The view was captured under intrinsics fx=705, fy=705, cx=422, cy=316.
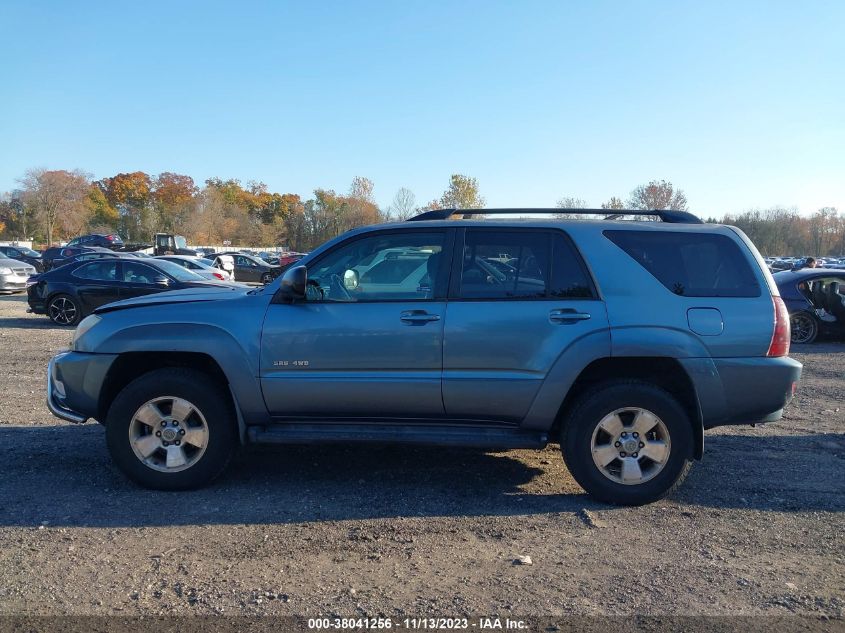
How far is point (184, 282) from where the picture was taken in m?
14.5

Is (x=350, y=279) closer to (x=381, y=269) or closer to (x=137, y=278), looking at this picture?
(x=381, y=269)

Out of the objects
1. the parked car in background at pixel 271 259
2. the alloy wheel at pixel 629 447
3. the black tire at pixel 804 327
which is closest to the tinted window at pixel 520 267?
the alloy wheel at pixel 629 447

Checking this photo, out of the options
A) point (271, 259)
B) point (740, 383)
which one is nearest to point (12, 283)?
point (740, 383)

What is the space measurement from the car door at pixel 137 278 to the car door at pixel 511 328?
11.4 metres

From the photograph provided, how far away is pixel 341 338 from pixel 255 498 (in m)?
1.24

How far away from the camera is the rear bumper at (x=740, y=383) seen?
15.0 feet

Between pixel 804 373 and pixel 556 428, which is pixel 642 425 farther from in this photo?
pixel 804 373

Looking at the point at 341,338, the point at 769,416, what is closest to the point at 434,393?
the point at 341,338

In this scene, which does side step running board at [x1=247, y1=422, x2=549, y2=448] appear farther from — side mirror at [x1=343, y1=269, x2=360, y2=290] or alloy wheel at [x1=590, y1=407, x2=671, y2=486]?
side mirror at [x1=343, y1=269, x2=360, y2=290]

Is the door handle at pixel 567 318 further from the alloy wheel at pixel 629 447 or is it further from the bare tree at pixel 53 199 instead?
the bare tree at pixel 53 199

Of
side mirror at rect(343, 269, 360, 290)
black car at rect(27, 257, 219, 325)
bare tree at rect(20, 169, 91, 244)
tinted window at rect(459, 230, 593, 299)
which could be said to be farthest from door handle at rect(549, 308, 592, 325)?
bare tree at rect(20, 169, 91, 244)

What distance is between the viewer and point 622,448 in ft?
15.2

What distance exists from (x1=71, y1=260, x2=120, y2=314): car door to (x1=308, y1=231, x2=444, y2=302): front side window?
11189mm

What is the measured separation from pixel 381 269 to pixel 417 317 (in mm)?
471
